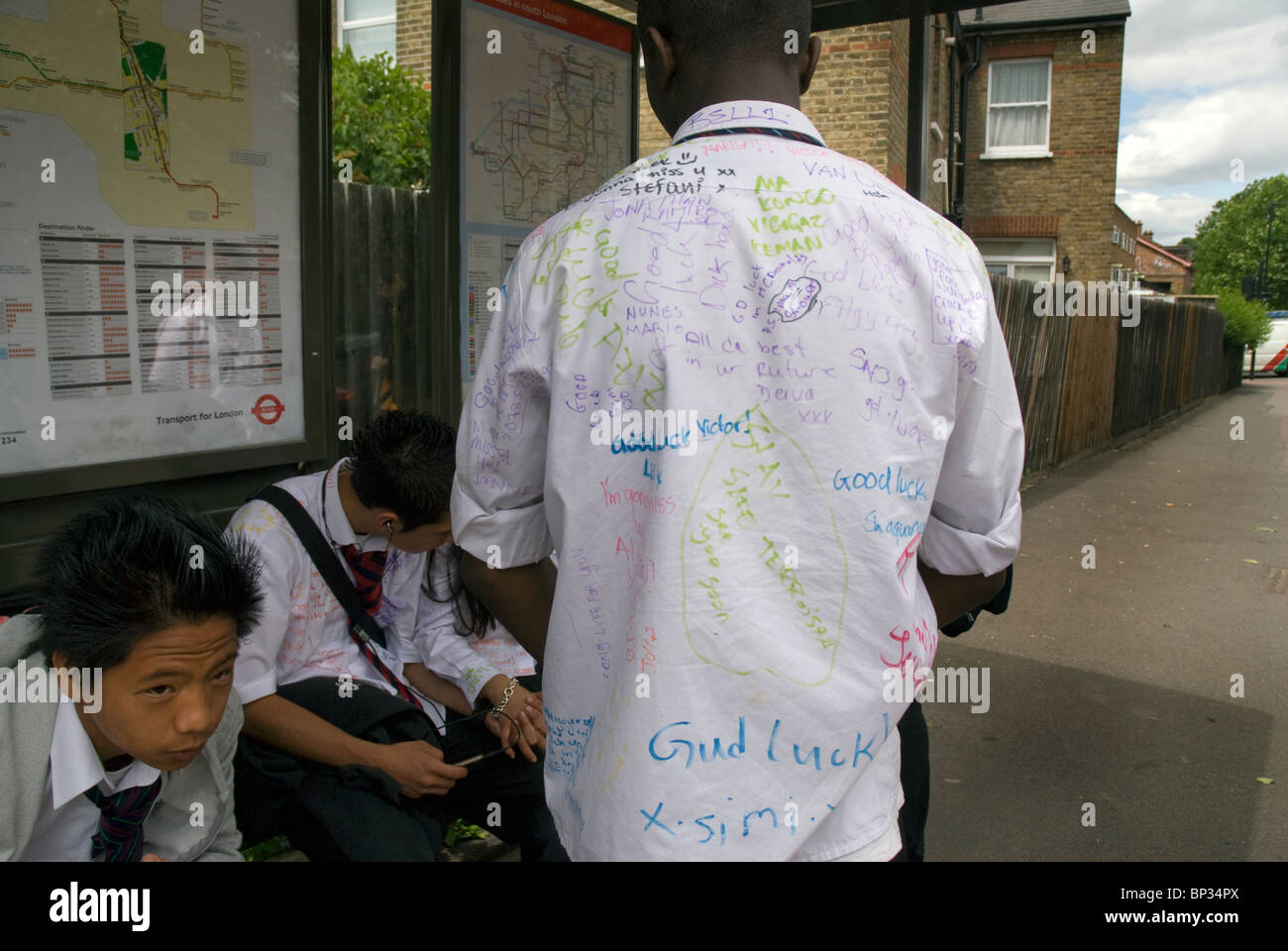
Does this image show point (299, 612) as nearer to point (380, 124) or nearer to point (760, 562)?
point (760, 562)

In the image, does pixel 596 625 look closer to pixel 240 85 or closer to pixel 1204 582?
pixel 240 85

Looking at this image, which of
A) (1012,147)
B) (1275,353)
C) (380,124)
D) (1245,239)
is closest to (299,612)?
(380,124)

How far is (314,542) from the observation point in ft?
8.66

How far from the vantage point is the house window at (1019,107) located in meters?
21.2

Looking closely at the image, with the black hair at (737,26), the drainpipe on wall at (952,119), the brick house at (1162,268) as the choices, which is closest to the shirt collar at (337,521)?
the black hair at (737,26)

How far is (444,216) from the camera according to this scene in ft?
11.6

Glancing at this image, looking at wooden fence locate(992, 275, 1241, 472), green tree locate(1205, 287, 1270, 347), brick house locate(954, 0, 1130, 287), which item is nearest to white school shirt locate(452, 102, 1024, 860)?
wooden fence locate(992, 275, 1241, 472)

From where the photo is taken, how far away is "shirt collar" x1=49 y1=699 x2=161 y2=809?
70.7 inches

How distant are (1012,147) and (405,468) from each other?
69.9 feet

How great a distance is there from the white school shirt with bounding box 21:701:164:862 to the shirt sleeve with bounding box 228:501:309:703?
511 mm
